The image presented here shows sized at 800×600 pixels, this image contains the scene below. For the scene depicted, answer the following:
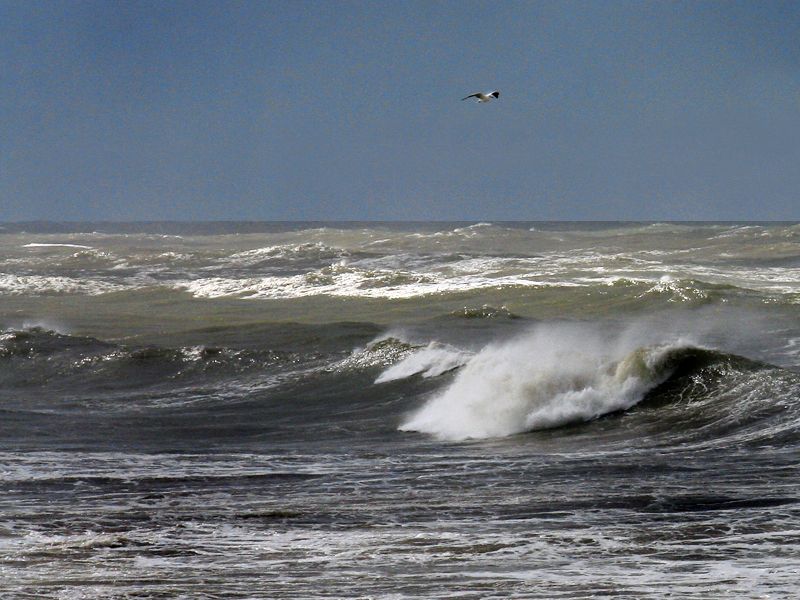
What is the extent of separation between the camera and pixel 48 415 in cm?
1398

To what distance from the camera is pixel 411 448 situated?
458 inches

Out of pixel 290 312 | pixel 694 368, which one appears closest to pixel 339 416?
pixel 694 368

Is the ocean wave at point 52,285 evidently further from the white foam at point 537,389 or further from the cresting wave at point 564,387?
the white foam at point 537,389

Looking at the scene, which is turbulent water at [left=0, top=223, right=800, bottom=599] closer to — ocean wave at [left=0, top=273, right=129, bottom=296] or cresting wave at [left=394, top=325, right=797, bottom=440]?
cresting wave at [left=394, top=325, right=797, bottom=440]

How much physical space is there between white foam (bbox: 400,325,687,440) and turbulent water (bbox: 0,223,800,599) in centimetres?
4

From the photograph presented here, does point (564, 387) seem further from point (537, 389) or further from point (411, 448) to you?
point (411, 448)

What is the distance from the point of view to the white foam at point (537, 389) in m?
13.2

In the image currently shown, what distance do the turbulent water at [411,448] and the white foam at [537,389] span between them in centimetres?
4

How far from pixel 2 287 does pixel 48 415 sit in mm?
23681

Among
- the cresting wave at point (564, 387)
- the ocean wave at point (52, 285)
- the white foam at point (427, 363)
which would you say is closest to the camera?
the cresting wave at point (564, 387)

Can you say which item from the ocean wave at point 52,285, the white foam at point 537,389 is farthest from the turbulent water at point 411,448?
the ocean wave at point 52,285

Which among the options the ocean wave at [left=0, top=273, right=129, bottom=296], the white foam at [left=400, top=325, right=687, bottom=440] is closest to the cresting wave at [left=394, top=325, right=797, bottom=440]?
the white foam at [left=400, top=325, right=687, bottom=440]

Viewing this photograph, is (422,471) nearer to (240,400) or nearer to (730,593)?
(730,593)

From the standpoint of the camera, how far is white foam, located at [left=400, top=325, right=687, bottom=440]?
43.2 feet
